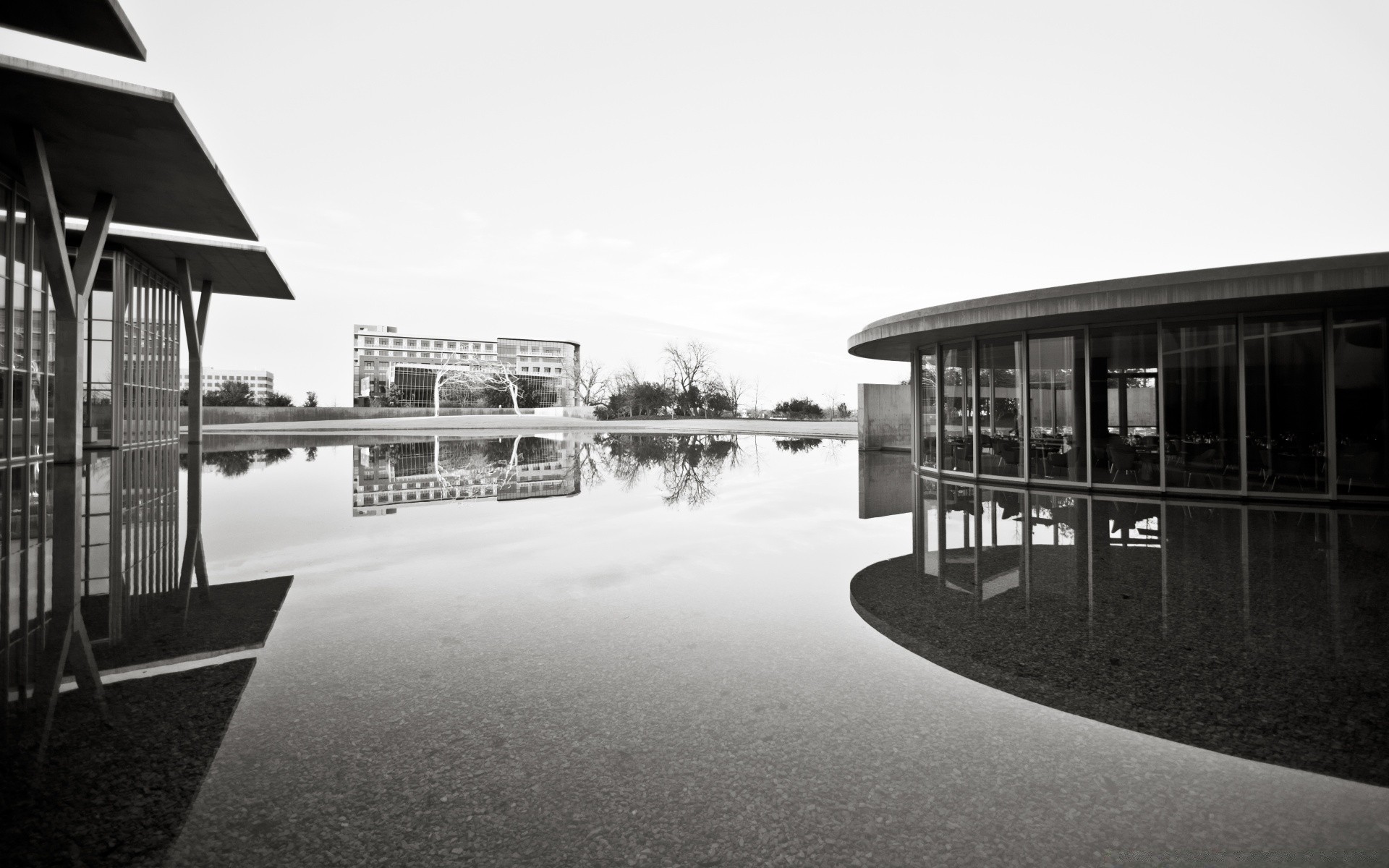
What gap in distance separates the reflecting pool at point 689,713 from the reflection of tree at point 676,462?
5.76 m

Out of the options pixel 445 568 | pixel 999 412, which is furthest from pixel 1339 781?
pixel 999 412

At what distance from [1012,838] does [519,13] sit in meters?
22.9

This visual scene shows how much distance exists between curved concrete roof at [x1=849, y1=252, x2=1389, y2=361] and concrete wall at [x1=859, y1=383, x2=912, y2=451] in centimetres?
1182

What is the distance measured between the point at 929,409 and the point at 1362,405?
7.22 m

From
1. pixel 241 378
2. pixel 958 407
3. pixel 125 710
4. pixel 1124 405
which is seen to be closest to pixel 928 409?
pixel 958 407

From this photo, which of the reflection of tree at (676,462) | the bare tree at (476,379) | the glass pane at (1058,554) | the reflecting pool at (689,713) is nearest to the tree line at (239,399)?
the bare tree at (476,379)

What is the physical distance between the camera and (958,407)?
14.9 metres

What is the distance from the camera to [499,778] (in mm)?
2680

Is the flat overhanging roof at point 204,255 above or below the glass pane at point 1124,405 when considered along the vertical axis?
above

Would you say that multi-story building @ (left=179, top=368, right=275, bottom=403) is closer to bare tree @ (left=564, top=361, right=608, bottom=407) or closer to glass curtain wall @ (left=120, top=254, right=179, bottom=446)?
bare tree @ (left=564, top=361, right=608, bottom=407)

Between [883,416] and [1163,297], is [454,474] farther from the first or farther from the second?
[883,416]

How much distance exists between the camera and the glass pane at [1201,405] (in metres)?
11.8

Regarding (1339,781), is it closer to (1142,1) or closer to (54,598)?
(54,598)

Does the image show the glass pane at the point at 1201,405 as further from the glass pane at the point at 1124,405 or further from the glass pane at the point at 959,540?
the glass pane at the point at 959,540
